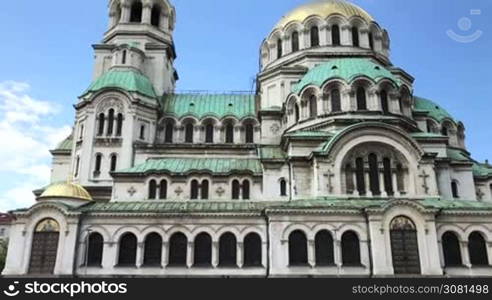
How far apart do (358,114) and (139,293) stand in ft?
68.3

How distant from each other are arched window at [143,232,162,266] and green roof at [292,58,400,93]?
16.0 meters

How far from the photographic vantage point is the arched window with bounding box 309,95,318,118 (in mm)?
34562

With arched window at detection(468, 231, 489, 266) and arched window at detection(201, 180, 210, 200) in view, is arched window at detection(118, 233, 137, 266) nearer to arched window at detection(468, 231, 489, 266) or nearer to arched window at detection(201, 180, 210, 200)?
arched window at detection(201, 180, 210, 200)

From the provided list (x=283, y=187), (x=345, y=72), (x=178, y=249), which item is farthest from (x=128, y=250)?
(x=345, y=72)

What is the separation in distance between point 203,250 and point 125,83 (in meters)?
18.0

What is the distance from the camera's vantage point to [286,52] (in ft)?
141

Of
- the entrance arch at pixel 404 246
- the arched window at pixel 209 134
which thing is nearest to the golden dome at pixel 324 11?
the arched window at pixel 209 134

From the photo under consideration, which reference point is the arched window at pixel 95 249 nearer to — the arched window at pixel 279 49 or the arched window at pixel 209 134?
the arched window at pixel 209 134

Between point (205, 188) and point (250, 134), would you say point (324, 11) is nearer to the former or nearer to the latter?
point (250, 134)

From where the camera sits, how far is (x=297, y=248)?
88.0 feet

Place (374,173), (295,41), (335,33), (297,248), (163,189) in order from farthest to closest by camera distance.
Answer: (295,41)
(335,33)
(163,189)
(374,173)
(297,248)

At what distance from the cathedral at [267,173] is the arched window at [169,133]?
0.41ft

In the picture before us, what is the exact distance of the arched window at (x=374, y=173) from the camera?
30094 mm

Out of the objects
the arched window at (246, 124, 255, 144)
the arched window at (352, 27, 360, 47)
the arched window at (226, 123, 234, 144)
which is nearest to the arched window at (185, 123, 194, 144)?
the arched window at (226, 123, 234, 144)
